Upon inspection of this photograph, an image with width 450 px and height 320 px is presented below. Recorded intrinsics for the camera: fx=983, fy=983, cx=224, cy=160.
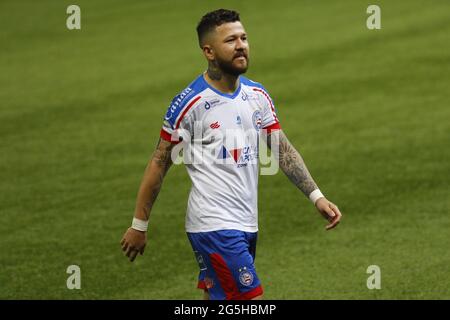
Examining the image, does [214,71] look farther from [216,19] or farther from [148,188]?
[148,188]

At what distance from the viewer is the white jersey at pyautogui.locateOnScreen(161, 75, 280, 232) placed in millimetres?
5570

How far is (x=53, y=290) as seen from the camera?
7961 millimetres

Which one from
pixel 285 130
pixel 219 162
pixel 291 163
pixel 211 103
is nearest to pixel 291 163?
pixel 291 163

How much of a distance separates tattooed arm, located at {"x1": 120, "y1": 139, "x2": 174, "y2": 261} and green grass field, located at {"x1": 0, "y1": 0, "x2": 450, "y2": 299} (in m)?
2.16

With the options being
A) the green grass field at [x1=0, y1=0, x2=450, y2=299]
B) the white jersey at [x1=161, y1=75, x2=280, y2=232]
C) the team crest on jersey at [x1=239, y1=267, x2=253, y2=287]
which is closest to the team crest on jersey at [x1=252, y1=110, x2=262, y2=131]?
the white jersey at [x1=161, y1=75, x2=280, y2=232]

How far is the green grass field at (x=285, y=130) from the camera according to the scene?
8.34m

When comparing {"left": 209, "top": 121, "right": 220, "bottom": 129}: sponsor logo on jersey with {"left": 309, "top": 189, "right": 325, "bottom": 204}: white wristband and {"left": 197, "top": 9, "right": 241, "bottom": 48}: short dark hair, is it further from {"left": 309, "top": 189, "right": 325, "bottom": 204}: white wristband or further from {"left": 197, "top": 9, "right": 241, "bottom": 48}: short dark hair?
{"left": 309, "top": 189, "right": 325, "bottom": 204}: white wristband

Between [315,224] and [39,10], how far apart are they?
15.8 metres

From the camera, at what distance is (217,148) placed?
5.60m

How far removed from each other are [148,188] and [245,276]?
0.75 metres

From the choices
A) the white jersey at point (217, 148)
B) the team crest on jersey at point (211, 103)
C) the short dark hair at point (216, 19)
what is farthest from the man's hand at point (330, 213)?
the short dark hair at point (216, 19)

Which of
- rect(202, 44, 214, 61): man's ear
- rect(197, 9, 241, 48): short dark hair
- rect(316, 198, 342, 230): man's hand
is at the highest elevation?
rect(197, 9, 241, 48): short dark hair

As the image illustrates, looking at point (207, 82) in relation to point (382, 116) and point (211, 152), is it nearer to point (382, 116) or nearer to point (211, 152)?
point (211, 152)
